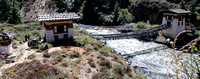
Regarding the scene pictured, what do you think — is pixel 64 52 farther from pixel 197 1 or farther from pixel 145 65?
pixel 197 1

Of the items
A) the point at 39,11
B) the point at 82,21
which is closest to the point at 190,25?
the point at 82,21

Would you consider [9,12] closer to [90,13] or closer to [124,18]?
[90,13]

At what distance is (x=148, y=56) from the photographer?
1888 cm

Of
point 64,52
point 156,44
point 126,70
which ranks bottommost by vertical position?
point 156,44

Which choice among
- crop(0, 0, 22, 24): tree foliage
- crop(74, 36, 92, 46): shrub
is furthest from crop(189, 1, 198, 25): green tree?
crop(0, 0, 22, 24): tree foliage

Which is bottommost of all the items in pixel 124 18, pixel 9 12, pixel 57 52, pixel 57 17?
pixel 124 18

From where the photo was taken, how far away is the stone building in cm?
2386

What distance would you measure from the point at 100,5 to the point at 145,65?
93.7 ft

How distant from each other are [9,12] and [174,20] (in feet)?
108

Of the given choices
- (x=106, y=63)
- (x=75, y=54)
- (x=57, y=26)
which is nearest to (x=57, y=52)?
(x=75, y=54)

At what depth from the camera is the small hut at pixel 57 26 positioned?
1656 centimetres

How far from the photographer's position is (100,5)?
41.7 meters

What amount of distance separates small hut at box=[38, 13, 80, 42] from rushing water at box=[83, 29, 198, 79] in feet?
22.9

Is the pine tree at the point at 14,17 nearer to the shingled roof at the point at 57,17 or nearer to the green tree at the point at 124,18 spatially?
the shingled roof at the point at 57,17
